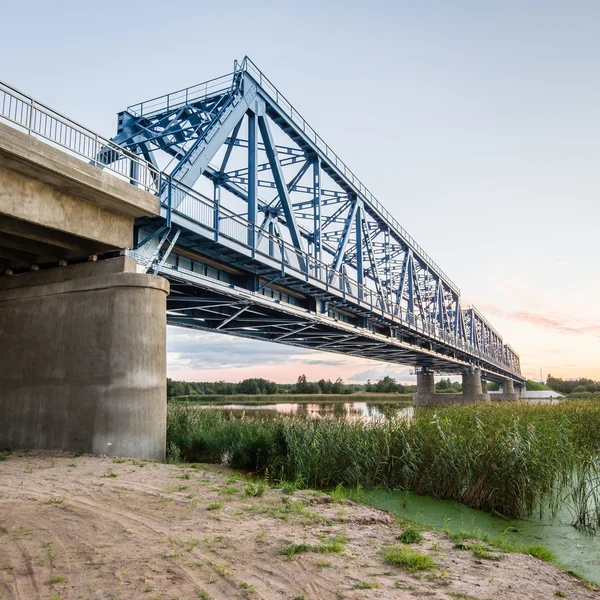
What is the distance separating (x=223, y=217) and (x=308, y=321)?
33.1 feet

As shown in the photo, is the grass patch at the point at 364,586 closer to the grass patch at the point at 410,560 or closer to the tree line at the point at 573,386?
the grass patch at the point at 410,560

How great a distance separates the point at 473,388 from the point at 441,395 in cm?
542

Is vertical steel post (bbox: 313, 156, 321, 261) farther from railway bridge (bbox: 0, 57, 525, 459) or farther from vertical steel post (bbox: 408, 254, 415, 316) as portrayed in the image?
vertical steel post (bbox: 408, 254, 415, 316)

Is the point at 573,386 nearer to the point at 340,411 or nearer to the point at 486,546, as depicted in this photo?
the point at 340,411

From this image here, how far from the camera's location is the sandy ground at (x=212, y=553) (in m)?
4.67

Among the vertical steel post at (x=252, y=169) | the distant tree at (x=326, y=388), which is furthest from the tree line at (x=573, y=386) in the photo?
the vertical steel post at (x=252, y=169)

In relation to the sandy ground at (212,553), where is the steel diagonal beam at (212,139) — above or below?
above

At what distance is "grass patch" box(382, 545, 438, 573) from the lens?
535cm

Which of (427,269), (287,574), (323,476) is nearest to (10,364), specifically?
(323,476)

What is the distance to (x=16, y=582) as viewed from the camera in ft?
15.2

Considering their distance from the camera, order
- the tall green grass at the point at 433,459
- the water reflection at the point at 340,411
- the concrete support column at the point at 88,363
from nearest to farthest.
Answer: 1. the tall green grass at the point at 433,459
2. the concrete support column at the point at 88,363
3. the water reflection at the point at 340,411

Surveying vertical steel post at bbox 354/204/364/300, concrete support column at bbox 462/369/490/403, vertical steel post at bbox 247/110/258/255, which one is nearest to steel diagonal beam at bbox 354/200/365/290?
vertical steel post at bbox 354/204/364/300

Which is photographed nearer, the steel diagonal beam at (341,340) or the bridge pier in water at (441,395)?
the steel diagonal beam at (341,340)

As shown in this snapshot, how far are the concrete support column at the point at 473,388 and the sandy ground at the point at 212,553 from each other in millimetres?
64256
